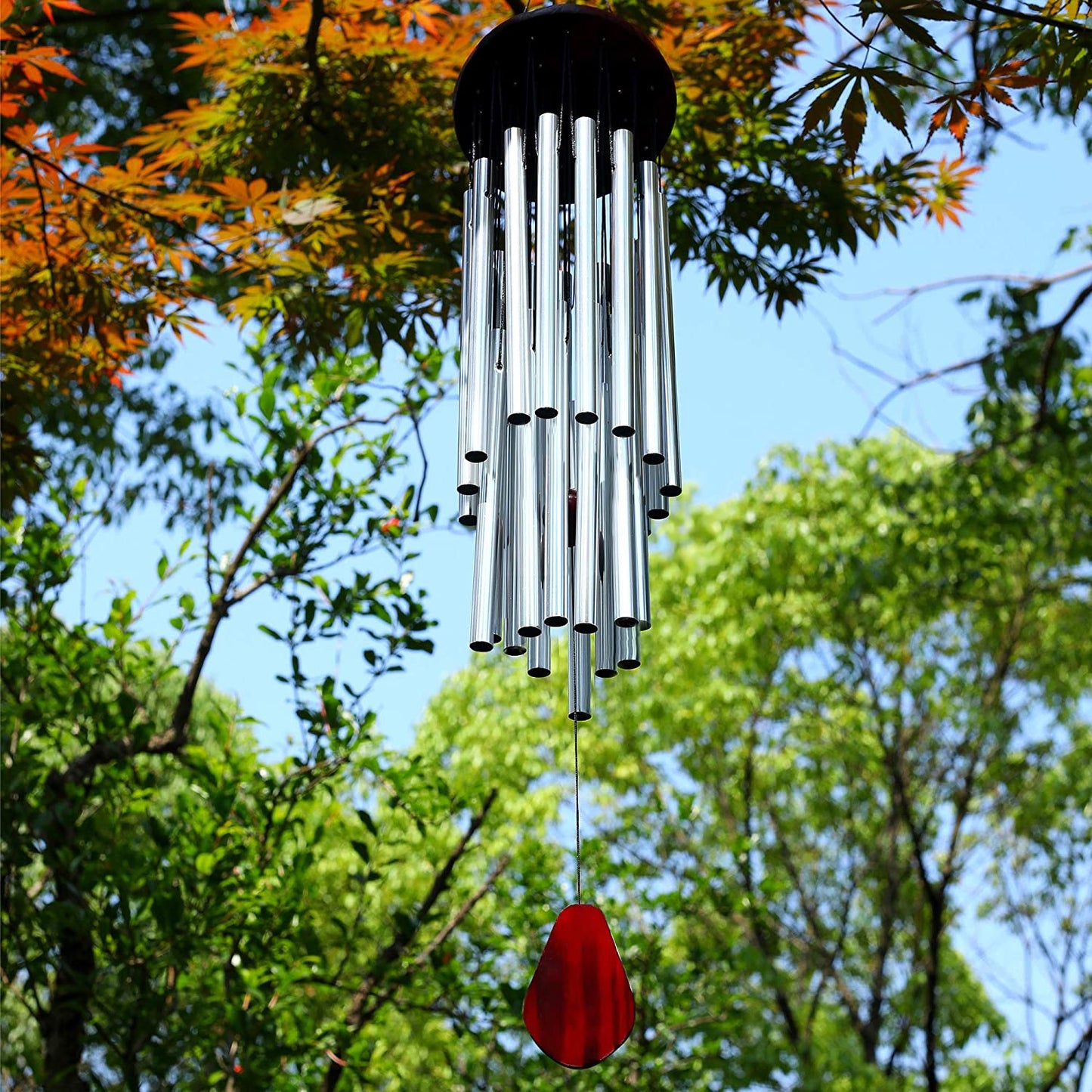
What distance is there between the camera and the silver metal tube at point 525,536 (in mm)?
2531

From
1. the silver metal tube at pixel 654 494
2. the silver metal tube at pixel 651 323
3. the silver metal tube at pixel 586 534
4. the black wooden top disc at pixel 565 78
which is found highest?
the black wooden top disc at pixel 565 78

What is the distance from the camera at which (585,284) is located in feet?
8.84

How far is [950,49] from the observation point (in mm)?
6988

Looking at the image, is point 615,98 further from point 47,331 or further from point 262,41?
point 47,331

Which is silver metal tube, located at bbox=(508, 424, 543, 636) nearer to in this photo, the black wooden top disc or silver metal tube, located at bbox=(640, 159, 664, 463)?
silver metal tube, located at bbox=(640, 159, 664, 463)

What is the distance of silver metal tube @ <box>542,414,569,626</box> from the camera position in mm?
2527

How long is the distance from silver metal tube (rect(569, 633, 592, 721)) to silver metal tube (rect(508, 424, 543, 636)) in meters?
0.24

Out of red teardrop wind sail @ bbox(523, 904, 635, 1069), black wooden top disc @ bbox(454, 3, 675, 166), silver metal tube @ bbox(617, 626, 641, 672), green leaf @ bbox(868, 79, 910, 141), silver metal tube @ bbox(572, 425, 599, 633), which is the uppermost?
black wooden top disc @ bbox(454, 3, 675, 166)

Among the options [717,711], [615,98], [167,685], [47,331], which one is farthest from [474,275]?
[717,711]

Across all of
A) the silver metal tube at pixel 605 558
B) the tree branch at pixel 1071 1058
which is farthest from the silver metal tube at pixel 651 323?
the tree branch at pixel 1071 1058

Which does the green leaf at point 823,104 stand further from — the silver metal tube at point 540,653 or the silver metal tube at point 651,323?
the silver metal tube at point 540,653

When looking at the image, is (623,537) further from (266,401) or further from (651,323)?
(266,401)

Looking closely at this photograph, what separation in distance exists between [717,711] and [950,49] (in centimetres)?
618

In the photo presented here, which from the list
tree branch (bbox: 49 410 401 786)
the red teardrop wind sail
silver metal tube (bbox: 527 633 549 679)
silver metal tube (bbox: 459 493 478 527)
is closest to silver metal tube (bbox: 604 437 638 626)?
silver metal tube (bbox: 527 633 549 679)
